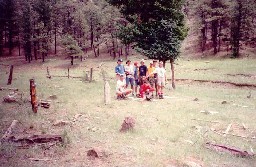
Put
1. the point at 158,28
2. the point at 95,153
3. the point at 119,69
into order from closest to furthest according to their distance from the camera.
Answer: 1. the point at 95,153
2. the point at 119,69
3. the point at 158,28

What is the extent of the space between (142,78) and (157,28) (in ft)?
28.0

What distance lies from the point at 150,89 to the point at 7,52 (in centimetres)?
6821

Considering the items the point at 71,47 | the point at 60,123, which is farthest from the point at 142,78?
the point at 71,47

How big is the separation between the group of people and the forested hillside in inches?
1518

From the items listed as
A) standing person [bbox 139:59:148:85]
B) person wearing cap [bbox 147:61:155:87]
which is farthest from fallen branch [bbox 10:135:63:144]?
person wearing cap [bbox 147:61:155:87]

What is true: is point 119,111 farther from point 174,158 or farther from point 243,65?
point 243,65

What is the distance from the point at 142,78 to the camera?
20078 millimetres

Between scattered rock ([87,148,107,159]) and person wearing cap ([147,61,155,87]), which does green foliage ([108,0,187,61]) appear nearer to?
person wearing cap ([147,61,155,87])

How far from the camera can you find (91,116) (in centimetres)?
1450

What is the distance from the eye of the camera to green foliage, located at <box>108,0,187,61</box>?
2691 cm

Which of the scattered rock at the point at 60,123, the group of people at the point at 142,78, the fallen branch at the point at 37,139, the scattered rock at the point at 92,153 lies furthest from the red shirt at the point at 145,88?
the scattered rock at the point at 92,153

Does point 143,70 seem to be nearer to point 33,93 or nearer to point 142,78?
point 142,78

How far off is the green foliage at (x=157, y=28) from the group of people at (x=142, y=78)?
682 cm

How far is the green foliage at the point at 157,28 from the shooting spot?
26906mm
